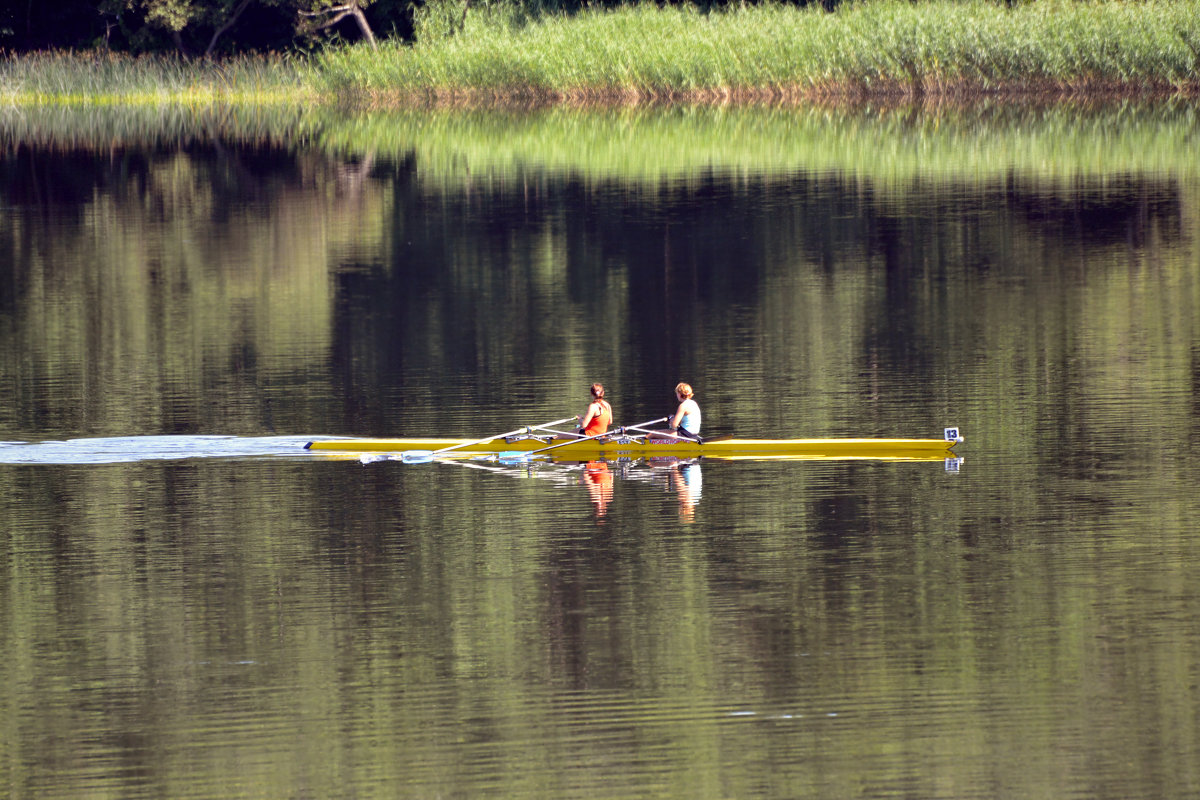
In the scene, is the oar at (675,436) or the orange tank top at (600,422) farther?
the orange tank top at (600,422)

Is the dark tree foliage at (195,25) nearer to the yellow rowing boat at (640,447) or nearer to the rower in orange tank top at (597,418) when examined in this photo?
the yellow rowing boat at (640,447)

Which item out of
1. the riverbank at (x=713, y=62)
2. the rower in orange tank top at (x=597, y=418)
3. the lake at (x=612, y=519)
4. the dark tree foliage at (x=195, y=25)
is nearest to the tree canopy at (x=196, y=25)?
the dark tree foliage at (x=195, y=25)

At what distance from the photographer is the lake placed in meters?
10.1

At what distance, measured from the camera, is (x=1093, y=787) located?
9.41m

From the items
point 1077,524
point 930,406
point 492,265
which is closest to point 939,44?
point 492,265

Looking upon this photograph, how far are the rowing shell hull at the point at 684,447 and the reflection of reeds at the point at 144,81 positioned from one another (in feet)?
179

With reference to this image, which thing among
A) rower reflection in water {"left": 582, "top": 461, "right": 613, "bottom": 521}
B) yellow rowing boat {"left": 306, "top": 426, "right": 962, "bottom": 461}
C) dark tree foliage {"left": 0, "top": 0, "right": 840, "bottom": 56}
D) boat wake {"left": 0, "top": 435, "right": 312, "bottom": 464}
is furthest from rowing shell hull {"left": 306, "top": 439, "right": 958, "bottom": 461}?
dark tree foliage {"left": 0, "top": 0, "right": 840, "bottom": 56}

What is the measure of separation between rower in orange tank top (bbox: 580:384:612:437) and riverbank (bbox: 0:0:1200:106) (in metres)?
37.6

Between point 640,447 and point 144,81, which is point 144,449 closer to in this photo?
point 640,447

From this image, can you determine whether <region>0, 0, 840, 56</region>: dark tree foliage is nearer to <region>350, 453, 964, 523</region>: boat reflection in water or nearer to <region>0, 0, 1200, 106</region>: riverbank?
<region>0, 0, 1200, 106</region>: riverbank

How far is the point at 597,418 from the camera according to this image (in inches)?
670

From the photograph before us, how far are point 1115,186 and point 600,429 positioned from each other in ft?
70.7

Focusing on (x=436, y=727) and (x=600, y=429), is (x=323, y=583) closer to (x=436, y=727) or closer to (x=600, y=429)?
(x=436, y=727)

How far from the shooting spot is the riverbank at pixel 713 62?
52219 millimetres
